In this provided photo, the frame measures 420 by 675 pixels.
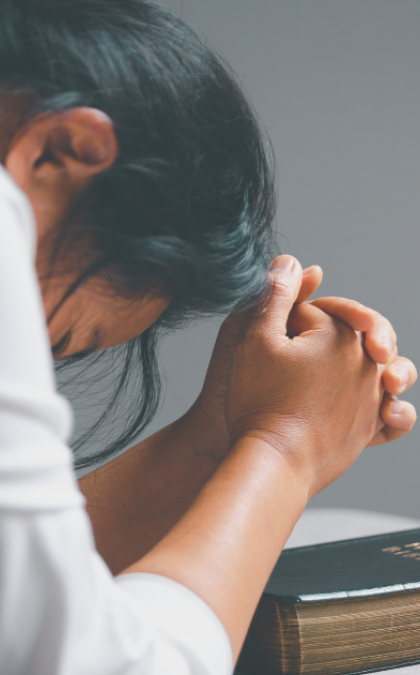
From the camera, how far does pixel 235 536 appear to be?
34 cm

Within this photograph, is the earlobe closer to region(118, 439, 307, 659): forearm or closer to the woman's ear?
the woman's ear

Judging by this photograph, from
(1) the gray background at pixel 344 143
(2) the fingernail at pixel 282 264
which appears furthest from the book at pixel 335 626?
(1) the gray background at pixel 344 143

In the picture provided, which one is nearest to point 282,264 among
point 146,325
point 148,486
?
point 146,325

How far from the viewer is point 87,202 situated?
0.37m

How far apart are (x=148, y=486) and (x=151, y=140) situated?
0.34 m

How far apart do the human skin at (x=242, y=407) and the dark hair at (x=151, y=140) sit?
0.02 meters

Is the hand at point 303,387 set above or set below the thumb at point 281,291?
below

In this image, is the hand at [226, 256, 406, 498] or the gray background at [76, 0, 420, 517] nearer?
the hand at [226, 256, 406, 498]

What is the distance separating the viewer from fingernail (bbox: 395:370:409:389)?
551 mm

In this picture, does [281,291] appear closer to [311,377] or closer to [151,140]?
[311,377]

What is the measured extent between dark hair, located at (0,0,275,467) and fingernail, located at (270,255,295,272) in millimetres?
82

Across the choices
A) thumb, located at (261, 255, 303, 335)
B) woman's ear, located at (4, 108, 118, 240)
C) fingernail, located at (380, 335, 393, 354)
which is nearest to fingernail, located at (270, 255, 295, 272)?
thumb, located at (261, 255, 303, 335)

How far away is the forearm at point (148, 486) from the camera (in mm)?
554

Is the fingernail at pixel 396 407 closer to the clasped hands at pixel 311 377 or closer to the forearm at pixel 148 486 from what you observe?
the clasped hands at pixel 311 377
